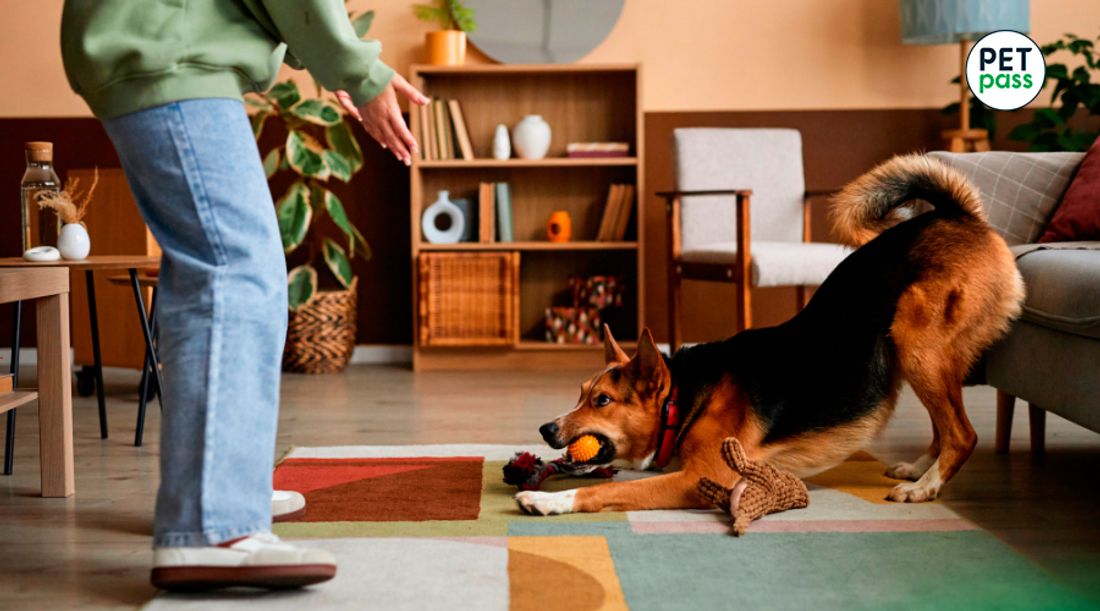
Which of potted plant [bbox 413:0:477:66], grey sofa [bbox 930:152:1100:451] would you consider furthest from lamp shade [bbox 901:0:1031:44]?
potted plant [bbox 413:0:477:66]

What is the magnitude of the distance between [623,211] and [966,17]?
61.5 inches

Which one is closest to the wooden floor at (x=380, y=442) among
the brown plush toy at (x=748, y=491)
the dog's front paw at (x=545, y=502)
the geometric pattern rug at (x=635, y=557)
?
the geometric pattern rug at (x=635, y=557)

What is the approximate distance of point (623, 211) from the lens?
4898 mm

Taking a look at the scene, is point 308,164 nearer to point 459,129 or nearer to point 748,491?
point 459,129

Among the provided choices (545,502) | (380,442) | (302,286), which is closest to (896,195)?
(545,502)

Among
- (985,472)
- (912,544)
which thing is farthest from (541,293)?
(912,544)

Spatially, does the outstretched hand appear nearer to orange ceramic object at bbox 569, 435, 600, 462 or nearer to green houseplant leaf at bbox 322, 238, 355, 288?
orange ceramic object at bbox 569, 435, 600, 462

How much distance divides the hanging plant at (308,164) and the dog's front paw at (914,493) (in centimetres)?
280

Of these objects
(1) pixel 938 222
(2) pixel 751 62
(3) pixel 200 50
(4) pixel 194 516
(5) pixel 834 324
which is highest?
(2) pixel 751 62

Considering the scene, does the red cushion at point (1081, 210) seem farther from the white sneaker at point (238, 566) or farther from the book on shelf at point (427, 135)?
the book on shelf at point (427, 135)

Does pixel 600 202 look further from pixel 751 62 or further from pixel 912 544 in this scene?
pixel 912 544

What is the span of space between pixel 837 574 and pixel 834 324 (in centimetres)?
69

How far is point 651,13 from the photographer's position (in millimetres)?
4977

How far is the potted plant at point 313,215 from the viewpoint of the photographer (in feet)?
14.8
